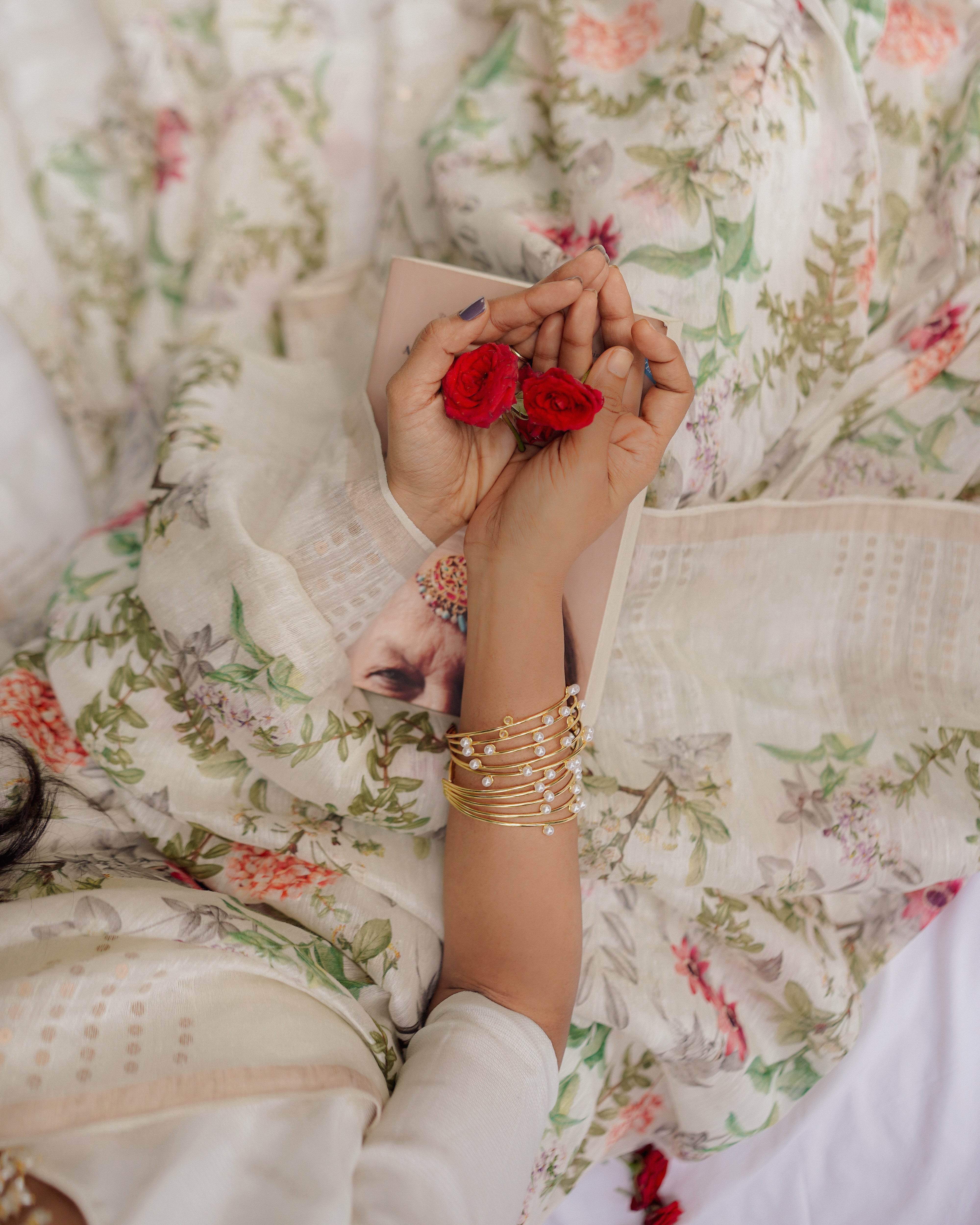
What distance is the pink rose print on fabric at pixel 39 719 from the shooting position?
0.71m

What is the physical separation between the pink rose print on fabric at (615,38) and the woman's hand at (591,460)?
15.7 inches

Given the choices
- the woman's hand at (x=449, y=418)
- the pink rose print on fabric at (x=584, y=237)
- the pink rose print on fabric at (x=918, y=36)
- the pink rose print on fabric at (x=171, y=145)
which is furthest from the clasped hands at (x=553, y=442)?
the pink rose print on fabric at (x=171, y=145)

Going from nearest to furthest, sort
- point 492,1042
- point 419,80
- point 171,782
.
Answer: point 492,1042 → point 171,782 → point 419,80

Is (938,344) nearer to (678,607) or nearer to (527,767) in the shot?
(678,607)

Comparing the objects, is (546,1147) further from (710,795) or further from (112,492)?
(112,492)

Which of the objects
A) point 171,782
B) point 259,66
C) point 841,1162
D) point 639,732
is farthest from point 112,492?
point 841,1162

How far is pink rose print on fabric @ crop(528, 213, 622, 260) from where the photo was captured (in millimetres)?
751

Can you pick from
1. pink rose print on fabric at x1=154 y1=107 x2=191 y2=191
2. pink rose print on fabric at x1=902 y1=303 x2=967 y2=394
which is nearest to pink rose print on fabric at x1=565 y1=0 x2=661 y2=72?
pink rose print on fabric at x1=902 y1=303 x2=967 y2=394

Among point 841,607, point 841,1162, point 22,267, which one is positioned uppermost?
point 22,267

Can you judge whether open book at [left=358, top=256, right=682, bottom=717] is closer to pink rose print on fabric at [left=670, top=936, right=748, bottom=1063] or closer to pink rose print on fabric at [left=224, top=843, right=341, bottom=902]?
pink rose print on fabric at [left=224, top=843, right=341, bottom=902]

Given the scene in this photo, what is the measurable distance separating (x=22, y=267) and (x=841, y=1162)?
1450 millimetres

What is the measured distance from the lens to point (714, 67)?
0.76m

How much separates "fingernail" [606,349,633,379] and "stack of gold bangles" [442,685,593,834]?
0.86 feet

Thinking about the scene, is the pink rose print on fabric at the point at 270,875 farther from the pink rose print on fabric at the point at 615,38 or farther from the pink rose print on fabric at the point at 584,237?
the pink rose print on fabric at the point at 615,38
